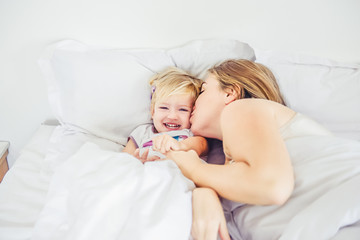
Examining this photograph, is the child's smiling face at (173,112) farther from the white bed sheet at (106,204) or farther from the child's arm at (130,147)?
the white bed sheet at (106,204)

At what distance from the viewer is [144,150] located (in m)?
1.04

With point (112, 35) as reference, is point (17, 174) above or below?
below

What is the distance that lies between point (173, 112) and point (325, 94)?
0.60 m

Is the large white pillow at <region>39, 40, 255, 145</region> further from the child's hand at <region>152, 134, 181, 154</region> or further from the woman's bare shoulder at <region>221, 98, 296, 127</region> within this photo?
the woman's bare shoulder at <region>221, 98, 296, 127</region>

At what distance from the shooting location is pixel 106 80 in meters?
1.15

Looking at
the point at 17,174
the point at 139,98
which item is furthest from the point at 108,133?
the point at 17,174

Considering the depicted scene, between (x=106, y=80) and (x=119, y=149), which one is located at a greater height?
(x=106, y=80)

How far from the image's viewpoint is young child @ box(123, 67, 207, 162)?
42.7 inches

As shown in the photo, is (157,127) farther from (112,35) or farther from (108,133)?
(112,35)

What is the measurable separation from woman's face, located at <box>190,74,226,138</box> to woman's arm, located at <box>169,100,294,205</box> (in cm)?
18

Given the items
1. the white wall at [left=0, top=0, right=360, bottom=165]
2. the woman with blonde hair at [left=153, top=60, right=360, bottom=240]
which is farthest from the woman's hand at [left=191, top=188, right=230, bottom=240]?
the white wall at [left=0, top=0, right=360, bottom=165]

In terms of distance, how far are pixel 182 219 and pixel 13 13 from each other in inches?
41.4

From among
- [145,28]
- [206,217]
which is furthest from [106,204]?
[145,28]

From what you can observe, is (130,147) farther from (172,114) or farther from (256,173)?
(256,173)
